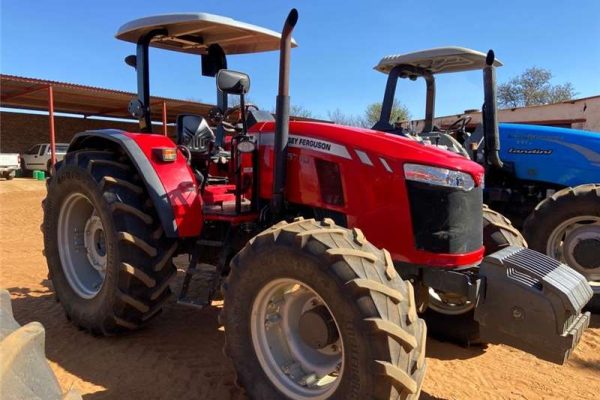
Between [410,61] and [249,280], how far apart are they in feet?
10.2

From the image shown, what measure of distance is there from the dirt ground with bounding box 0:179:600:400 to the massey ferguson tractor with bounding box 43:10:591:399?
8.1 inches

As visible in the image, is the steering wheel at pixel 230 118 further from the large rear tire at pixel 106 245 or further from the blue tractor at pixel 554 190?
the blue tractor at pixel 554 190

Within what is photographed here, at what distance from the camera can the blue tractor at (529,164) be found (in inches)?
180

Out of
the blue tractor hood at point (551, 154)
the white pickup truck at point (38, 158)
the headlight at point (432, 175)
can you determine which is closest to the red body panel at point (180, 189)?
the headlight at point (432, 175)

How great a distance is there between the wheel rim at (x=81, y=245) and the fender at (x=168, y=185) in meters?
0.74

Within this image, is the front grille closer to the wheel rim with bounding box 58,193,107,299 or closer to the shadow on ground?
the shadow on ground

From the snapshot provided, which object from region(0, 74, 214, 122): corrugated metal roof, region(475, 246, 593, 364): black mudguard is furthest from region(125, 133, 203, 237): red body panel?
region(0, 74, 214, 122): corrugated metal roof

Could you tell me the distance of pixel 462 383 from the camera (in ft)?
10.3

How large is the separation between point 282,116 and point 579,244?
3329mm

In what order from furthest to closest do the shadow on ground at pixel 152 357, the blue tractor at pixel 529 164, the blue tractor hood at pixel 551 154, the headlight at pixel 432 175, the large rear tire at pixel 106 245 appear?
the blue tractor hood at pixel 551 154, the blue tractor at pixel 529 164, the large rear tire at pixel 106 245, the shadow on ground at pixel 152 357, the headlight at pixel 432 175

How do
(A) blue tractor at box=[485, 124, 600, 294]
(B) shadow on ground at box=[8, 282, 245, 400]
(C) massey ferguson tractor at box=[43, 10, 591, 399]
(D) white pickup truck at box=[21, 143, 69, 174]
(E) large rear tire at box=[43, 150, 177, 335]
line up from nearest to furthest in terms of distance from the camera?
(C) massey ferguson tractor at box=[43, 10, 591, 399], (B) shadow on ground at box=[8, 282, 245, 400], (E) large rear tire at box=[43, 150, 177, 335], (A) blue tractor at box=[485, 124, 600, 294], (D) white pickup truck at box=[21, 143, 69, 174]

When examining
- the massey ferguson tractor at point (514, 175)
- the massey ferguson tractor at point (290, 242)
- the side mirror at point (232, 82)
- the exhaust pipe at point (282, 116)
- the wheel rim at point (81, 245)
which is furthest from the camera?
the wheel rim at point (81, 245)

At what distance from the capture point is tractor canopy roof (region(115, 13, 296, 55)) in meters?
3.48

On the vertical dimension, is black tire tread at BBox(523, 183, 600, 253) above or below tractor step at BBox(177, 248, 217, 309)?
above
